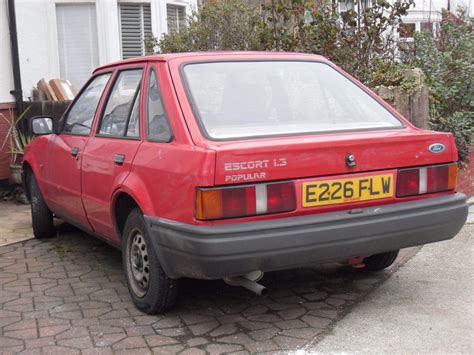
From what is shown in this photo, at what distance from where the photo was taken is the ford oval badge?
3.90 m

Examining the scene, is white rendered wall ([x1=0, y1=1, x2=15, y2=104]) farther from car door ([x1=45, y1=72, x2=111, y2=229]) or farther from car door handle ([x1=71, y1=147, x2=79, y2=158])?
car door handle ([x1=71, y1=147, x2=79, y2=158])

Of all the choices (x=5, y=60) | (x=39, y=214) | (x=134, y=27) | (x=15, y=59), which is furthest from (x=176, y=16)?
(x=39, y=214)

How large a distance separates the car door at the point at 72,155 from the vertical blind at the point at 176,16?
548 centimetres

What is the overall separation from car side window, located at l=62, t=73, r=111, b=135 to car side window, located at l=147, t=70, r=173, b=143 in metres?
0.92

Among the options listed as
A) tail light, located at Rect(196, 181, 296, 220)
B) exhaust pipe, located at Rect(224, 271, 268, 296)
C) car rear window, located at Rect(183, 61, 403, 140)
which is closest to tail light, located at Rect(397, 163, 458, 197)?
car rear window, located at Rect(183, 61, 403, 140)

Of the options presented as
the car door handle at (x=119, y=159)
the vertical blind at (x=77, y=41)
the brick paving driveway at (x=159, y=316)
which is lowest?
the brick paving driveway at (x=159, y=316)

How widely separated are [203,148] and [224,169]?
183mm

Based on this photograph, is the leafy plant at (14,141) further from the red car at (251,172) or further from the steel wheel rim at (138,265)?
the steel wheel rim at (138,265)

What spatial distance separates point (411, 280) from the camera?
4.65m

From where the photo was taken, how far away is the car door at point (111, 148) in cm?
419

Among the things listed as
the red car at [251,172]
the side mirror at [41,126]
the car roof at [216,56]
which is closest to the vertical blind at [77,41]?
the side mirror at [41,126]

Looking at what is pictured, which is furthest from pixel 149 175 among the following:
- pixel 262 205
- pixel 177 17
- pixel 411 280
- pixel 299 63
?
pixel 177 17

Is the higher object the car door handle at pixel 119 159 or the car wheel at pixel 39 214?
the car door handle at pixel 119 159

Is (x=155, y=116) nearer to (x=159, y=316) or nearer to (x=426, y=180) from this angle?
(x=159, y=316)
